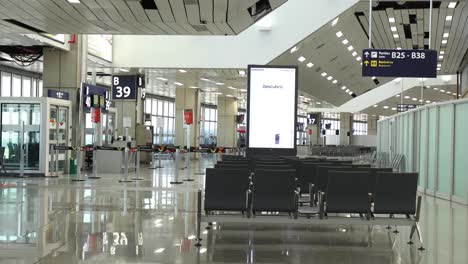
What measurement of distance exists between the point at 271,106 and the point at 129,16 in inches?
163

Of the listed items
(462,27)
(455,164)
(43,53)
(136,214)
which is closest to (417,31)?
(462,27)

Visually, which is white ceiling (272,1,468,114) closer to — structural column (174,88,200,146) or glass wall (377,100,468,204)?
glass wall (377,100,468,204)

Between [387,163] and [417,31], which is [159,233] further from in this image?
[417,31]

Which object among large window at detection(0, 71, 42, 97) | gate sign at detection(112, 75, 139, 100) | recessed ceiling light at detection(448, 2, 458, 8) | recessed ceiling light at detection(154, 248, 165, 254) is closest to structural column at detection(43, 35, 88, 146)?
gate sign at detection(112, 75, 139, 100)

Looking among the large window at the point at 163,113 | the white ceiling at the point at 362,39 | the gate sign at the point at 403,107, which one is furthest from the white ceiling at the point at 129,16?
the large window at the point at 163,113

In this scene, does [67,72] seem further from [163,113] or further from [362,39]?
[163,113]

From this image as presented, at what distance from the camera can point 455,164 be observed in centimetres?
1301

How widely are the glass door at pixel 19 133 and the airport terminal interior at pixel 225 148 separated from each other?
4 cm

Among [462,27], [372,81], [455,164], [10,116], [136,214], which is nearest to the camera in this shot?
[136,214]

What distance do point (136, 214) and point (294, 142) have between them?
5839 mm

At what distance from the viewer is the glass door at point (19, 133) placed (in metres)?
18.4

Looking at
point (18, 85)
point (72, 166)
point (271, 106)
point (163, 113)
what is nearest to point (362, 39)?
point (271, 106)

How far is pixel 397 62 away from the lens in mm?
15117

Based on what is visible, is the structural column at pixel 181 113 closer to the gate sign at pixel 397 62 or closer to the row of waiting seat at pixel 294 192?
the gate sign at pixel 397 62
